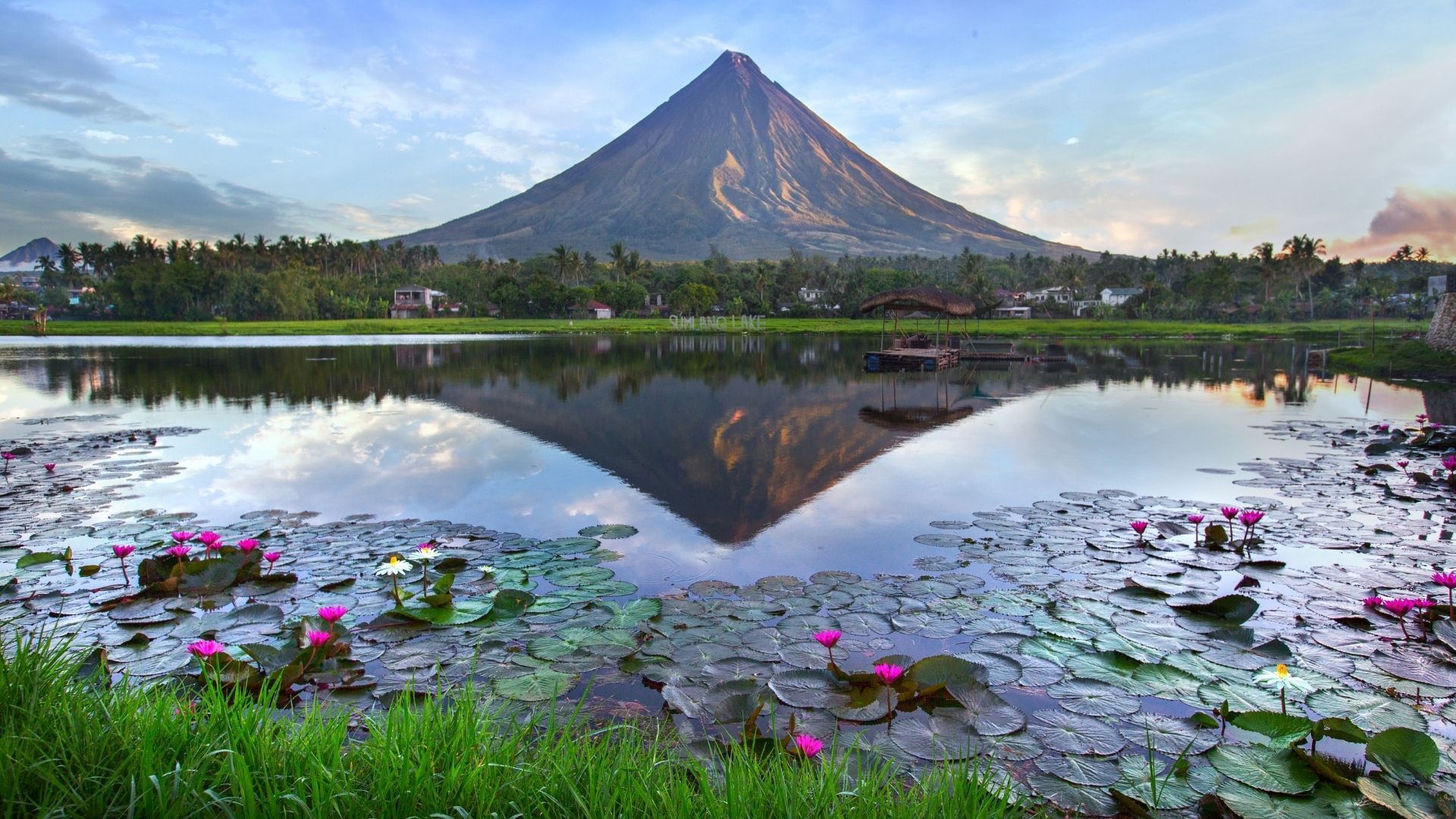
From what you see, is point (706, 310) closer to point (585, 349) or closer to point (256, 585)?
point (585, 349)

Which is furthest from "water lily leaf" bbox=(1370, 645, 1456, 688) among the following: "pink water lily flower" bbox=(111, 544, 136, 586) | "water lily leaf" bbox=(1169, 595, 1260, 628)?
"pink water lily flower" bbox=(111, 544, 136, 586)

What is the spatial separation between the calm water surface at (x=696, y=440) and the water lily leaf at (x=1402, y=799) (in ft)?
11.4

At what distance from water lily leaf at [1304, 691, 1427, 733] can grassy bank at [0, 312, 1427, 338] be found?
49.4 metres

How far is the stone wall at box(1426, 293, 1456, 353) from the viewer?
24516 mm

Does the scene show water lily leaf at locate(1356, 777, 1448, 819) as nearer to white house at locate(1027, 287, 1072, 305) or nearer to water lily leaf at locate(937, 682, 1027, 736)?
water lily leaf at locate(937, 682, 1027, 736)

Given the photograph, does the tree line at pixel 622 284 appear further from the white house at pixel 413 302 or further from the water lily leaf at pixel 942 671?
the water lily leaf at pixel 942 671

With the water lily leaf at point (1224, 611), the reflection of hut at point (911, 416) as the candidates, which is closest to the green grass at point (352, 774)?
the water lily leaf at point (1224, 611)

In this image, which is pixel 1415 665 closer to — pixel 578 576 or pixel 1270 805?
pixel 1270 805

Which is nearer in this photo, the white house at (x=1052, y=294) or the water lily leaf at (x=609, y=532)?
the water lily leaf at (x=609, y=532)

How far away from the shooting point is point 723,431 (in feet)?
44.0

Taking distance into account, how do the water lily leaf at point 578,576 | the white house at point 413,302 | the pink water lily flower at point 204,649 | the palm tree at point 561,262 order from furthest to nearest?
the palm tree at point 561,262, the white house at point 413,302, the water lily leaf at point 578,576, the pink water lily flower at point 204,649

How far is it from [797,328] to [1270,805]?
63144 millimetres

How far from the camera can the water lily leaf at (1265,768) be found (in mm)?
2982

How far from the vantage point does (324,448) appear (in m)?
11.6
